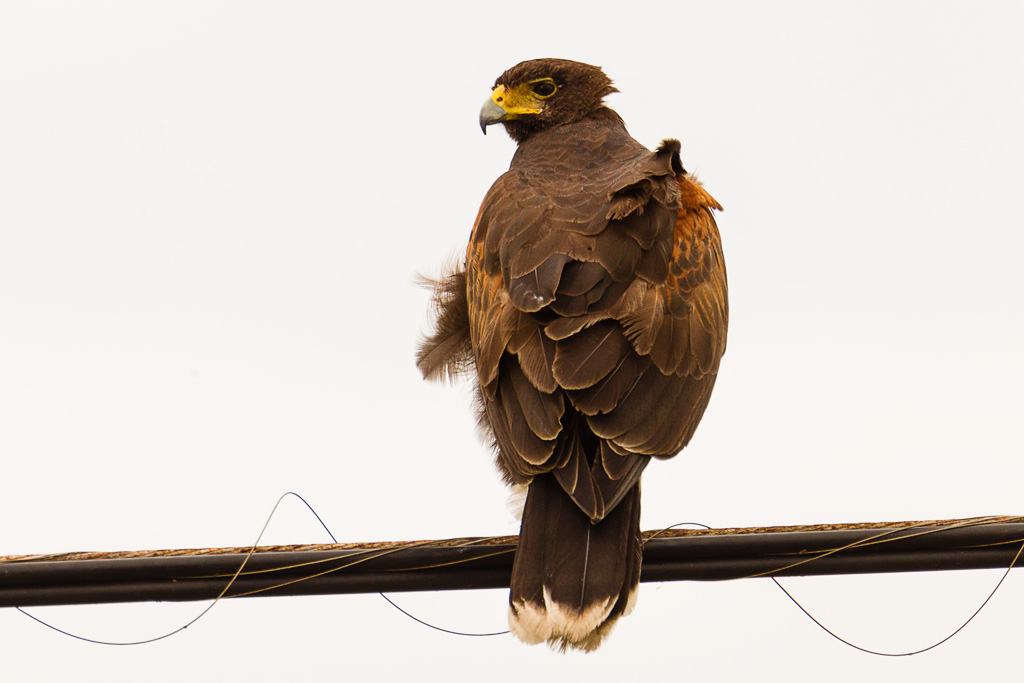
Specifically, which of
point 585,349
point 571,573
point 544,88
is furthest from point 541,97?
point 571,573

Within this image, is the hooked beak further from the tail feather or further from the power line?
the power line

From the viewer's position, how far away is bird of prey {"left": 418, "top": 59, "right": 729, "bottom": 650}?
3744 millimetres

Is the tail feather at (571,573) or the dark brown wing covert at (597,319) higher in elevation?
the dark brown wing covert at (597,319)

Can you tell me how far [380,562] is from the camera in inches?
135

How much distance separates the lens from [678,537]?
3.66 meters

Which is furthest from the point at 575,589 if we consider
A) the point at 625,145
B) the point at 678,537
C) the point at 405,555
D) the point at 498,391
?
the point at 625,145

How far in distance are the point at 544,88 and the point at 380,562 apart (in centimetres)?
388

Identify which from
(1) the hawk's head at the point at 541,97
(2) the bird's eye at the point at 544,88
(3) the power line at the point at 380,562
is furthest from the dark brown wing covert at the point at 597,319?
(2) the bird's eye at the point at 544,88

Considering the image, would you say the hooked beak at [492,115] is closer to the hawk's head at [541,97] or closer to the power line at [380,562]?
the hawk's head at [541,97]

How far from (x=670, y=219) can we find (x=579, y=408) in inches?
48.4

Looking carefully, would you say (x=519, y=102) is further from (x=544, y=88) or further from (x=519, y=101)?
(x=544, y=88)

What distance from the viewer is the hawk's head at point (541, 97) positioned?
6.54 meters

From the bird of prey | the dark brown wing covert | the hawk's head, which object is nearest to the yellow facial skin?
the hawk's head

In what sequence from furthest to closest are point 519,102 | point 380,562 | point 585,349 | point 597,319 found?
point 519,102, point 597,319, point 585,349, point 380,562
